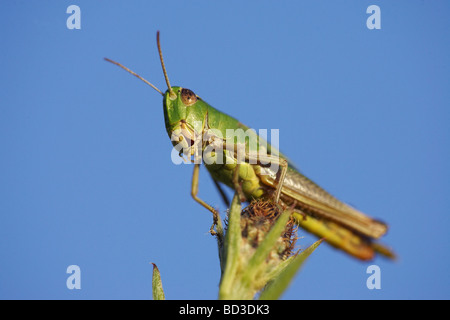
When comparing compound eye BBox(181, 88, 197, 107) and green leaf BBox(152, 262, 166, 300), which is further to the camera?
compound eye BBox(181, 88, 197, 107)

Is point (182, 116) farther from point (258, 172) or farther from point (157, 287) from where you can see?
point (157, 287)

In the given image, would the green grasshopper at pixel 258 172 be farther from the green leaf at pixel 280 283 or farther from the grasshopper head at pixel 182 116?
the green leaf at pixel 280 283

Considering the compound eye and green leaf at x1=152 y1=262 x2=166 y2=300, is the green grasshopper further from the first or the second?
Answer: green leaf at x1=152 y1=262 x2=166 y2=300

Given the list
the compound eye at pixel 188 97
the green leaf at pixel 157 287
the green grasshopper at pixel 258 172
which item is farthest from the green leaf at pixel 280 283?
the compound eye at pixel 188 97

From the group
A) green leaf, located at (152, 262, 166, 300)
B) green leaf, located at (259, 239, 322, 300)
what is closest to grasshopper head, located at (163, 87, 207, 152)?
green leaf, located at (152, 262, 166, 300)

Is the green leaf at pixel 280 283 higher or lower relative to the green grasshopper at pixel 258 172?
lower

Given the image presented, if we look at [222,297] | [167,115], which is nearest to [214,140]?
[167,115]
